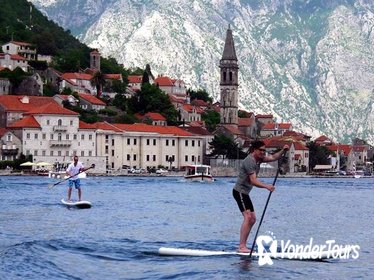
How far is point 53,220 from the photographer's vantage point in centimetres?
3909

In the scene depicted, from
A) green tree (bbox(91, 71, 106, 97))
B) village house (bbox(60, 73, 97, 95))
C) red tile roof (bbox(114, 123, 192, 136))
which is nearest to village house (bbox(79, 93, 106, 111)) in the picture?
village house (bbox(60, 73, 97, 95))

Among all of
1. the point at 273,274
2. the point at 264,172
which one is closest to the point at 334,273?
the point at 273,274

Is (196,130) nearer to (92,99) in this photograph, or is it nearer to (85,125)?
(92,99)

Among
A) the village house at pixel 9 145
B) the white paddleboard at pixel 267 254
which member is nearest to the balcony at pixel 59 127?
the village house at pixel 9 145

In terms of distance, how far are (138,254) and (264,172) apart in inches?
6306

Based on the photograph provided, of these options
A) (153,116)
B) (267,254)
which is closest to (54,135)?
(153,116)

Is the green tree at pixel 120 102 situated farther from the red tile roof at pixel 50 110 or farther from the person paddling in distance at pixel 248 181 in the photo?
the person paddling in distance at pixel 248 181

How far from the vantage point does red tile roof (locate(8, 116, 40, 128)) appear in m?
149

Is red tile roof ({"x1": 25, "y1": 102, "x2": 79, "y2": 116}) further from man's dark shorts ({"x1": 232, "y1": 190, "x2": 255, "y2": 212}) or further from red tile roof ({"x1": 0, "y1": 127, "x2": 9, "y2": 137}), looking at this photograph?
man's dark shorts ({"x1": 232, "y1": 190, "x2": 255, "y2": 212})

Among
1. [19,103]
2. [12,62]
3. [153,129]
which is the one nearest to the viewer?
[19,103]

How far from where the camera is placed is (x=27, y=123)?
5896 inches

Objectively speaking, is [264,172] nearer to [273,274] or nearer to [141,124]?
[141,124]

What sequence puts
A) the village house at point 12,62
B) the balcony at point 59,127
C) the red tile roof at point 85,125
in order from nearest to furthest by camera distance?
the balcony at point 59,127 → the red tile roof at point 85,125 → the village house at point 12,62

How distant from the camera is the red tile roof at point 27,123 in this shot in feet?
490
